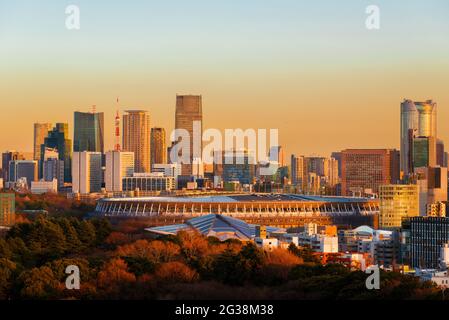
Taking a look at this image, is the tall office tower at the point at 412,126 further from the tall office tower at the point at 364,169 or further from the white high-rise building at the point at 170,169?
the white high-rise building at the point at 170,169

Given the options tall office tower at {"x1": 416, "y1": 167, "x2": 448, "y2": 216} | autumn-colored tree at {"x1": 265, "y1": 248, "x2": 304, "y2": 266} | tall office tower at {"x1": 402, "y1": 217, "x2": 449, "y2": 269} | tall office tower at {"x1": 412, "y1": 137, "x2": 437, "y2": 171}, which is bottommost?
tall office tower at {"x1": 402, "y1": 217, "x2": 449, "y2": 269}

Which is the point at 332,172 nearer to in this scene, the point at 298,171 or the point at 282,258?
the point at 298,171

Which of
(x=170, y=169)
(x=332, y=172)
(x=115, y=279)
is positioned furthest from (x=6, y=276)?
(x=170, y=169)

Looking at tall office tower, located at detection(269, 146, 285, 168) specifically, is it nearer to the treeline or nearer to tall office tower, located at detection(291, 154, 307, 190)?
tall office tower, located at detection(291, 154, 307, 190)

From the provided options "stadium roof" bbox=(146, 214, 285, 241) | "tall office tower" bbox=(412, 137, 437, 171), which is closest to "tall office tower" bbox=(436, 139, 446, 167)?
"tall office tower" bbox=(412, 137, 437, 171)

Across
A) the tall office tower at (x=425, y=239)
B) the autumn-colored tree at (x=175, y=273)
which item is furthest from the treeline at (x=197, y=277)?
the tall office tower at (x=425, y=239)
